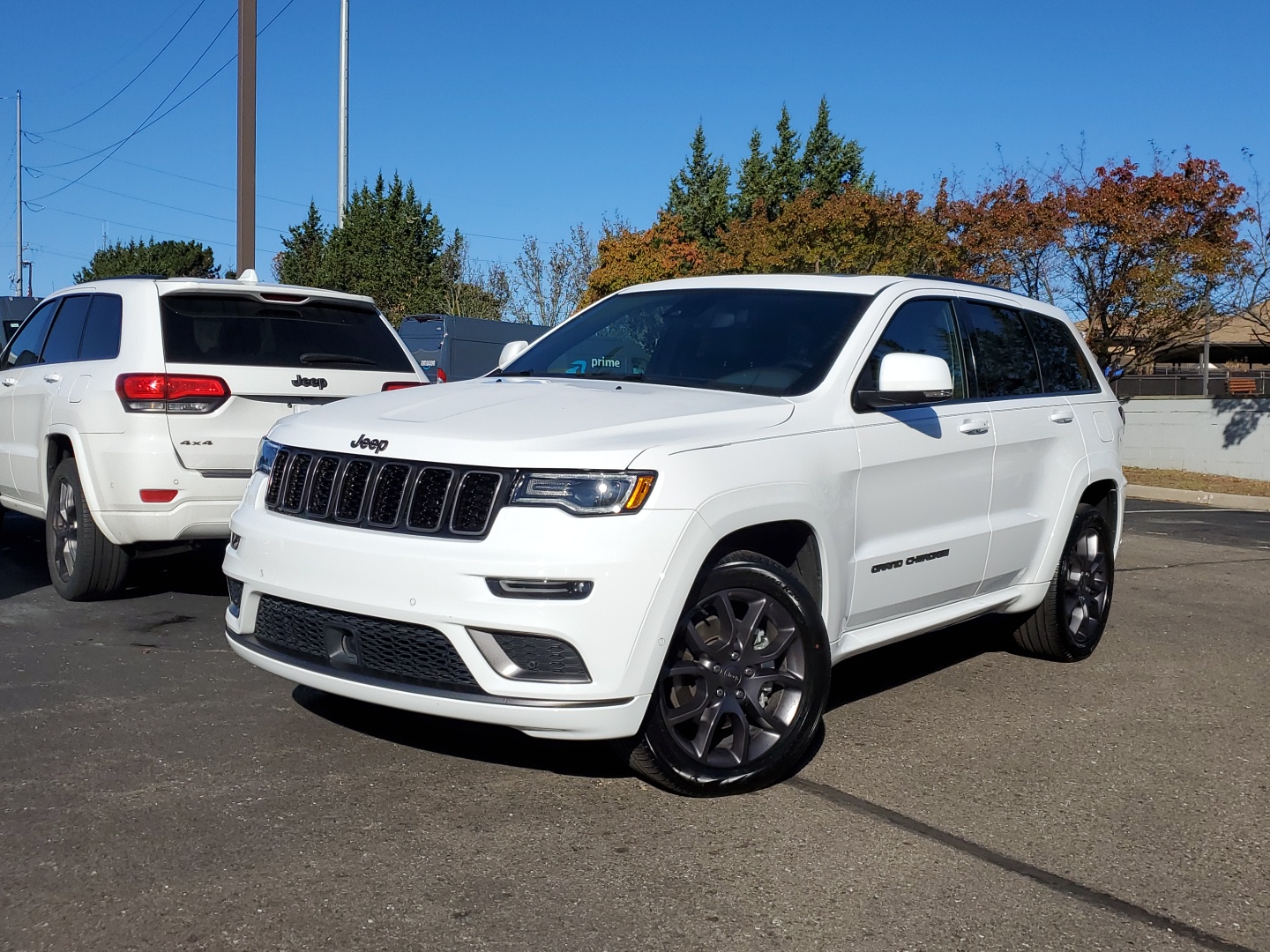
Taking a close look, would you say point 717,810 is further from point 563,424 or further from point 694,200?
point 694,200

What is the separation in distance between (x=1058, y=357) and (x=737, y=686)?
3.21m

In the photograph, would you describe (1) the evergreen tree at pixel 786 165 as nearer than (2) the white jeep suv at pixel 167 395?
No

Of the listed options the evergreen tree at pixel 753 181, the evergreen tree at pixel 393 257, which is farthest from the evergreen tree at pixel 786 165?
the evergreen tree at pixel 393 257

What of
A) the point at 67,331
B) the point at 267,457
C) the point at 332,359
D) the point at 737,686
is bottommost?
the point at 737,686

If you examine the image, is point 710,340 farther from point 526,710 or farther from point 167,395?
point 167,395

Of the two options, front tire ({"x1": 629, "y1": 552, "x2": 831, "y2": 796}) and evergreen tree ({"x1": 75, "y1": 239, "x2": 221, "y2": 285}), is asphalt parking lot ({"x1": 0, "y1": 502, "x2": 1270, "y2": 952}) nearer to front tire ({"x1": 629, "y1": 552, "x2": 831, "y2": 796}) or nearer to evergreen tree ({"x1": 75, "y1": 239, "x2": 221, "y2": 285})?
front tire ({"x1": 629, "y1": 552, "x2": 831, "y2": 796})

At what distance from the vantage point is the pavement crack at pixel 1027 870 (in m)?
3.34

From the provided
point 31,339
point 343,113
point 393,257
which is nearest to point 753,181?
point 393,257

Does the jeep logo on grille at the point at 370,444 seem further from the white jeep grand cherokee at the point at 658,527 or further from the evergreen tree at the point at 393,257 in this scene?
the evergreen tree at the point at 393,257

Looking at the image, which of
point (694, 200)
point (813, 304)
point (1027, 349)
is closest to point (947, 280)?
point (1027, 349)

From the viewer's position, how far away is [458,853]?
3689 mm

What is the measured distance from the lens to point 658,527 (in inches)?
153

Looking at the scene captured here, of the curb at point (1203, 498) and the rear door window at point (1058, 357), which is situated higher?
the rear door window at point (1058, 357)

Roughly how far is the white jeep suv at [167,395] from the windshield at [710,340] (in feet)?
6.18
